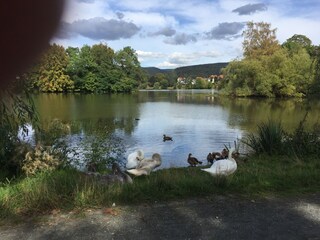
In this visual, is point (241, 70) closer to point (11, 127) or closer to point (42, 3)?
point (11, 127)

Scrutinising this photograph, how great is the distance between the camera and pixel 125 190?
559 cm

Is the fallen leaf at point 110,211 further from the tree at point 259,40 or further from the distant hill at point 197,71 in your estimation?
the distant hill at point 197,71

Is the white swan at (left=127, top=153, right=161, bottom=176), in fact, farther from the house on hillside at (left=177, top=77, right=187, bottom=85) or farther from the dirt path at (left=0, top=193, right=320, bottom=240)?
the house on hillside at (left=177, top=77, right=187, bottom=85)

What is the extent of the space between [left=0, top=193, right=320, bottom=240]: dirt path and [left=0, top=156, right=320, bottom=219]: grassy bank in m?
0.25

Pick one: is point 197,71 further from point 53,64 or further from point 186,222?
point 53,64

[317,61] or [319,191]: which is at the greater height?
[317,61]

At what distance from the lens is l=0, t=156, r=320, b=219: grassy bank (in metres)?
5.05

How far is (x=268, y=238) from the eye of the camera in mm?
4328

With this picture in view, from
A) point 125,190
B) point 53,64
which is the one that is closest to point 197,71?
point 125,190

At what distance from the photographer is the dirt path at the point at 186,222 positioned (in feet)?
14.3

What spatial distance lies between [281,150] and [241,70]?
162 ft

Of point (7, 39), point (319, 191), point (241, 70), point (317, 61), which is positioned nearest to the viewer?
point (7, 39)

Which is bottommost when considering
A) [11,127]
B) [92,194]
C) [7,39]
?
[92,194]

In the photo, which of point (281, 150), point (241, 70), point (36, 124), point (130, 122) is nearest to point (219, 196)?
point (36, 124)
